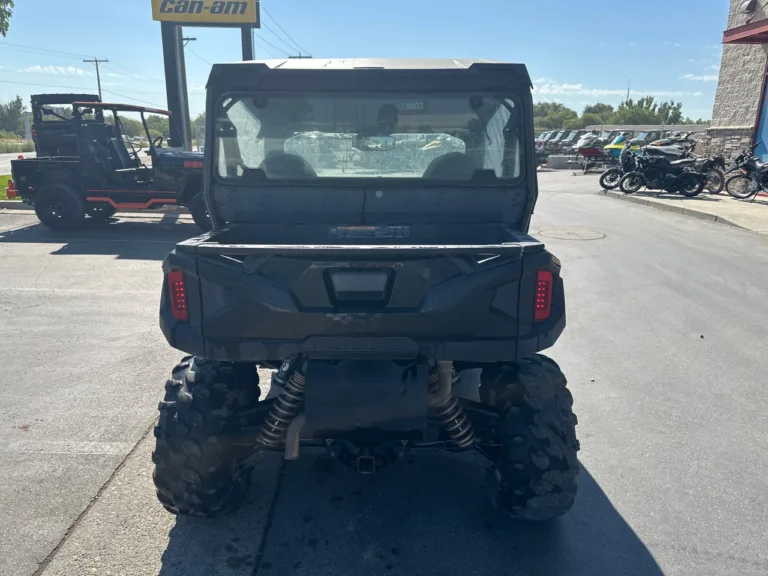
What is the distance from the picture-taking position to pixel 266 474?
3.52m

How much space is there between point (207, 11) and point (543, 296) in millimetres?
20027

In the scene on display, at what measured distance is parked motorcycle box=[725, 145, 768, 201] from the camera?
15086 millimetres

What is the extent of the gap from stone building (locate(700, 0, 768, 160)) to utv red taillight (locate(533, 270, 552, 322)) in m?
17.1

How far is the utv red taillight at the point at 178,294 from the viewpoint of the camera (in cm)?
259

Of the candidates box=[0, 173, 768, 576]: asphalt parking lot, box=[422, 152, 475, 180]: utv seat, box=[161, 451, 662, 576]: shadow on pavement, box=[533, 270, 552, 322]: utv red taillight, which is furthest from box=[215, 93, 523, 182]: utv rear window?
box=[161, 451, 662, 576]: shadow on pavement

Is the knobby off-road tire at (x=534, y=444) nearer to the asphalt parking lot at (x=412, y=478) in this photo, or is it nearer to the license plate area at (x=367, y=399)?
the asphalt parking lot at (x=412, y=478)

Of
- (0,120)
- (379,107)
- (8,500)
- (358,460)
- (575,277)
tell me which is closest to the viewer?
(358,460)

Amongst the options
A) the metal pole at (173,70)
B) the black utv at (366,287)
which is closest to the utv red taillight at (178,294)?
the black utv at (366,287)

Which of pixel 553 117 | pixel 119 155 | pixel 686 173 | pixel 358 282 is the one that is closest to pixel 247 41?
pixel 119 155

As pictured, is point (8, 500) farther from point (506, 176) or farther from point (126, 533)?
point (506, 176)

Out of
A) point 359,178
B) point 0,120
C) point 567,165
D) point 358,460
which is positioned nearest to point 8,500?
point 358,460

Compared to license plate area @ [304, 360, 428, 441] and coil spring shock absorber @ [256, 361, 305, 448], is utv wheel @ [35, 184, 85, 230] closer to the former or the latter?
coil spring shock absorber @ [256, 361, 305, 448]

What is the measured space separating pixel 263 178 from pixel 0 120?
95076 mm

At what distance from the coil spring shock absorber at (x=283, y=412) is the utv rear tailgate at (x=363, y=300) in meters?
0.22
